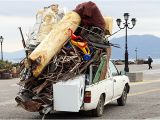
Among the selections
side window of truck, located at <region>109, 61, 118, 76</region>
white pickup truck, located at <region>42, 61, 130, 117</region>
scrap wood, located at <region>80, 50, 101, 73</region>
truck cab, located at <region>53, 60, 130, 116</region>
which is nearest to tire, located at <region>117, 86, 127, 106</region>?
side window of truck, located at <region>109, 61, 118, 76</region>

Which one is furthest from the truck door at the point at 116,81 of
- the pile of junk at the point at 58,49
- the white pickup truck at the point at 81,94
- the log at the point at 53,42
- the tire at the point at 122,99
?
the log at the point at 53,42

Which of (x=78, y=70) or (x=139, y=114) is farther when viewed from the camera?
(x=139, y=114)

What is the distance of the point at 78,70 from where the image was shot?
1484 cm

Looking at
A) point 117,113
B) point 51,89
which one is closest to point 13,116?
point 51,89

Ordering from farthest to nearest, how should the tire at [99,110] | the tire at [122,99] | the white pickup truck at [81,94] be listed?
the tire at [122,99] → the tire at [99,110] → the white pickup truck at [81,94]

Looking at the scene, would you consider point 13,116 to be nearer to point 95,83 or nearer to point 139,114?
point 95,83

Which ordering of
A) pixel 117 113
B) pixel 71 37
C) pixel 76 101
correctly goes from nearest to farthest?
1. pixel 76 101
2. pixel 71 37
3. pixel 117 113

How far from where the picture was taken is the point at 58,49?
50.1 ft

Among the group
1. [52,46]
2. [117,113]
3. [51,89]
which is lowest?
[117,113]

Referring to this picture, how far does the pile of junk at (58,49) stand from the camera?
48.3 feet

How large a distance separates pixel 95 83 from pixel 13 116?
2623mm

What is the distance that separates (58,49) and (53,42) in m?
0.24

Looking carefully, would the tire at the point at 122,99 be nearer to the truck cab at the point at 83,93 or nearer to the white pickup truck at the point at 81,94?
the truck cab at the point at 83,93

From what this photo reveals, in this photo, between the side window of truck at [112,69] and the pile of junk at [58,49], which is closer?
the pile of junk at [58,49]
